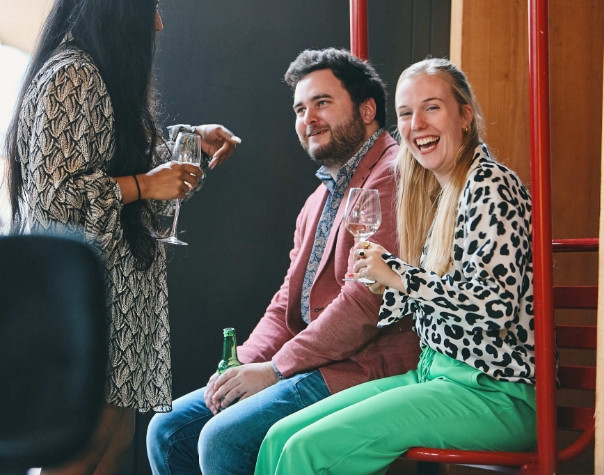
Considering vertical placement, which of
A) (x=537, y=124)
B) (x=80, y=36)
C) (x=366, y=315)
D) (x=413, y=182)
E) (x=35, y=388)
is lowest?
(x=366, y=315)

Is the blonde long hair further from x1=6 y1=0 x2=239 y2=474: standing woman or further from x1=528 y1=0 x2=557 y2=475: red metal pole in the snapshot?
x1=6 y1=0 x2=239 y2=474: standing woman

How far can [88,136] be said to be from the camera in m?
1.60

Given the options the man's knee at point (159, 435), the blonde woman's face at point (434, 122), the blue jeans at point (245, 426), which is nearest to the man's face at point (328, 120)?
the blonde woman's face at point (434, 122)

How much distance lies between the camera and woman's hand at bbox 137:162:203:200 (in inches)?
67.2

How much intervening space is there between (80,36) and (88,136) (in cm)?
25

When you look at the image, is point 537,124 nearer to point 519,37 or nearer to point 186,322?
point 519,37

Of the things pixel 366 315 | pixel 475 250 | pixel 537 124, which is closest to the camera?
pixel 537 124

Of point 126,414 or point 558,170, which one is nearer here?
point 126,414

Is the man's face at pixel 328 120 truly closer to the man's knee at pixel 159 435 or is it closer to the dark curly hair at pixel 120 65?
the dark curly hair at pixel 120 65

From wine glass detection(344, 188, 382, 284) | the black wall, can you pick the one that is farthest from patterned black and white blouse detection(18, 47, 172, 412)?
the black wall

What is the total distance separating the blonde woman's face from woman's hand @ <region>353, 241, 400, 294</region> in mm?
294

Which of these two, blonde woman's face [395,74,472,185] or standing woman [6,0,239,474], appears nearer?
standing woman [6,0,239,474]

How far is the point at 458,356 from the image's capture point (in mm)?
1570

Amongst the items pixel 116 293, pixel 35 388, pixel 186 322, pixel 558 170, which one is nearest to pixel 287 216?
pixel 186 322
